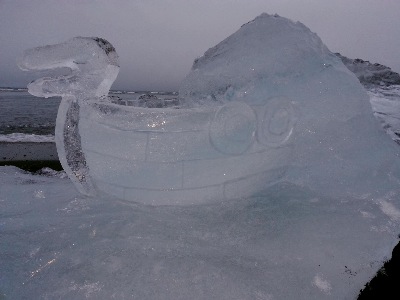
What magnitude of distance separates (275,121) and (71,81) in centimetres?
153

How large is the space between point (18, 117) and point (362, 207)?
15.4 meters

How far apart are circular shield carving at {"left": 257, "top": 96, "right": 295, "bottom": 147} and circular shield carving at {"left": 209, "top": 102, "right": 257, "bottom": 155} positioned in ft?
0.26

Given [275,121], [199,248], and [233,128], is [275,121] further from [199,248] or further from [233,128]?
[199,248]

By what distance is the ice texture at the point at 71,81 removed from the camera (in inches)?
94.8

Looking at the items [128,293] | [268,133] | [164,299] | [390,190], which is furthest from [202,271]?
[390,190]

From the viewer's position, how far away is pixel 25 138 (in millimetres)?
9703

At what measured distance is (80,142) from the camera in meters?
2.45

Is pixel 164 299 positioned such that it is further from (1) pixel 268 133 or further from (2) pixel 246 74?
(2) pixel 246 74

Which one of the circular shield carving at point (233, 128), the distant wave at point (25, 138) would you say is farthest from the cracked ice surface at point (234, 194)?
the distant wave at point (25, 138)

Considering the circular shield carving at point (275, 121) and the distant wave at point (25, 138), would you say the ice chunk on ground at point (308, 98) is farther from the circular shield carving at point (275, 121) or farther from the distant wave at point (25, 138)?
the distant wave at point (25, 138)

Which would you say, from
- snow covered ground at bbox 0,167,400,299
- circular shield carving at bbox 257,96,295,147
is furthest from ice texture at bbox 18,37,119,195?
circular shield carving at bbox 257,96,295,147

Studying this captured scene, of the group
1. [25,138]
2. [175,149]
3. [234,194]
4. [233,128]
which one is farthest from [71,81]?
[25,138]

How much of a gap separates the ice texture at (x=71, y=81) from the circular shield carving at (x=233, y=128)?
0.96m

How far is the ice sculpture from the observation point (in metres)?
2.34
